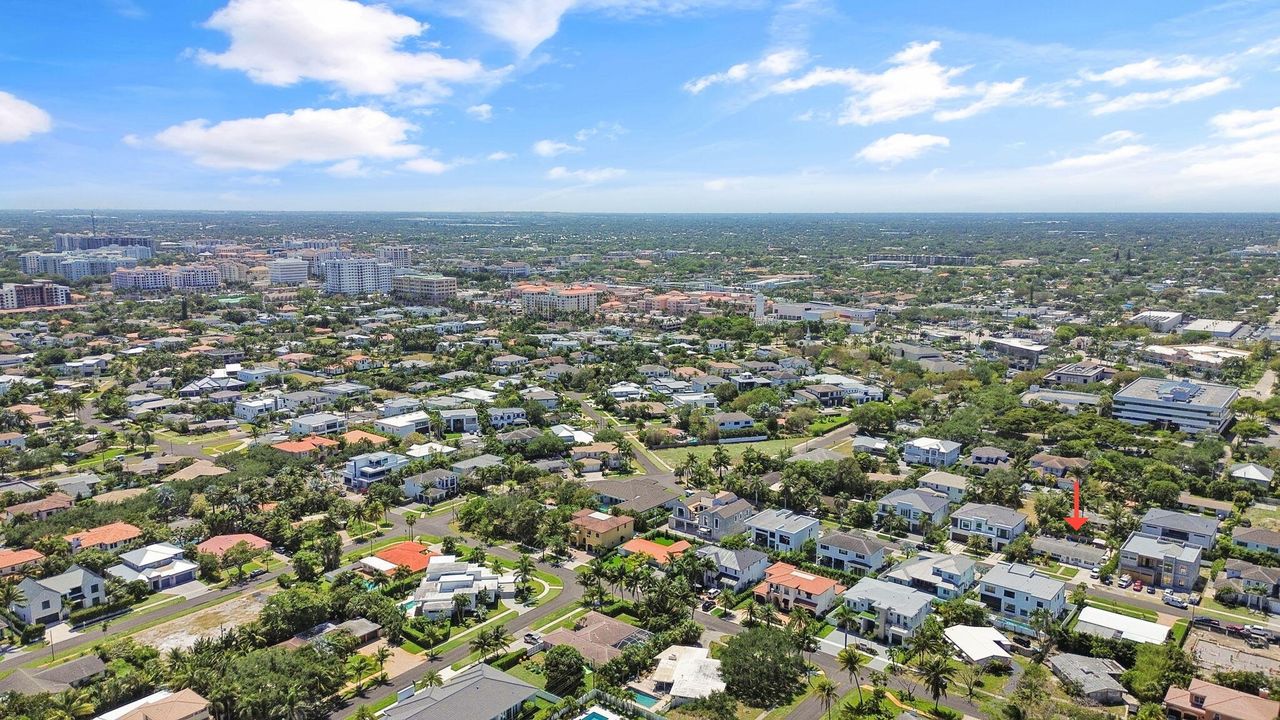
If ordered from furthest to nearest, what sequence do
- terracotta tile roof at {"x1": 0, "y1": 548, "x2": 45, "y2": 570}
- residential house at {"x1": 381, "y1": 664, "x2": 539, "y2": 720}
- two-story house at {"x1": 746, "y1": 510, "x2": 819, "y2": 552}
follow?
two-story house at {"x1": 746, "y1": 510, "x2": 819, "y2": 552}, terracotta tile roof at {"x1": 0, "y1": 548, "x2": 45, "y2": 570}, residential house at {"x1": 381, "y1": 664, "x2": 539, "y2": 720}

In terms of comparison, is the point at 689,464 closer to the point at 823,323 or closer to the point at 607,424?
the point at 607,424

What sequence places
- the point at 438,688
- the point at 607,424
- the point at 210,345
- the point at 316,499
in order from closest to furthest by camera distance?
1. the point at 438,688
2. the point at 316,499
3. the point at 607,424
4. the point at 210,345

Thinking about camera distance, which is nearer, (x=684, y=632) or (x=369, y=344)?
(x=684, y=632)

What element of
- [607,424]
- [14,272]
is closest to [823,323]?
[607,424]

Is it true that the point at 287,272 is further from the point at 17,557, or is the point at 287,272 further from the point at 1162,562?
the point at 1162,562

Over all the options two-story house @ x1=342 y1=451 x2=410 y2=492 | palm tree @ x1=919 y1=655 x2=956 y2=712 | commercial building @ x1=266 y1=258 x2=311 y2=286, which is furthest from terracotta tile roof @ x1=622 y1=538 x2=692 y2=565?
commercial building @ x1=266 y1=258 x2=311 y2=286

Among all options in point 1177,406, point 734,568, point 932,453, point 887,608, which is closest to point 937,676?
point 887,608

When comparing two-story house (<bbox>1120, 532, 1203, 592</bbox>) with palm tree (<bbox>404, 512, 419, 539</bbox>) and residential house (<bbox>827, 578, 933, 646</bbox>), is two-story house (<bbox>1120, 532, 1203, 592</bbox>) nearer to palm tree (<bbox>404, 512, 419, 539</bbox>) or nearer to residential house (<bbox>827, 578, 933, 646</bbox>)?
residential house (<bbox>827, 578, 933, 646</bbox>)
